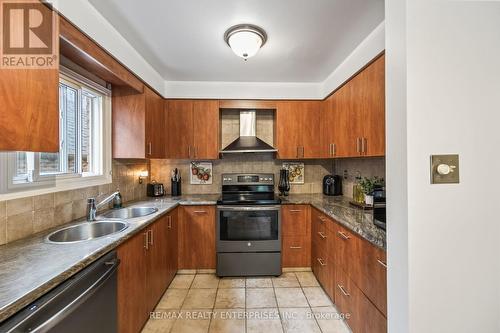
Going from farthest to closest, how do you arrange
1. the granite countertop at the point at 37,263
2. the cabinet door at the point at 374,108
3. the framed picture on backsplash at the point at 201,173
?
the framed picture on backsplash at the point at 201,173 → the cabinet door at the point at 374,108 → the granite countertop at the point at 37,263

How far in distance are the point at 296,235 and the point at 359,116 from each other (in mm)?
1562

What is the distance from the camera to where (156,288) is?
2.15 m

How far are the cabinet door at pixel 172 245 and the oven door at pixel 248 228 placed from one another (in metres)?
0.50

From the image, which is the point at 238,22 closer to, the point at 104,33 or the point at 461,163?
the point at 104,33

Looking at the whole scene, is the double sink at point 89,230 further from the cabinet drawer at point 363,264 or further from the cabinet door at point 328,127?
the cabinet door at point 328,127

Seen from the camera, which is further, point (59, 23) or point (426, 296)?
point (59, 23)

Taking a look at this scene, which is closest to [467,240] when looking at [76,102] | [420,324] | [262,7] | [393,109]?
[420,324]

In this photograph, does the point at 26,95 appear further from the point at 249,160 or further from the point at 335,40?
the point at 249,160

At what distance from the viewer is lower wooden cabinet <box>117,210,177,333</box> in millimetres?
1565

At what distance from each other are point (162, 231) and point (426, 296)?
2102 mm

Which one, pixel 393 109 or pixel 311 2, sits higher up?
pixel 311 2

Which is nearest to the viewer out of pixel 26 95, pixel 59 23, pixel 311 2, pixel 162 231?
pixel 26 95

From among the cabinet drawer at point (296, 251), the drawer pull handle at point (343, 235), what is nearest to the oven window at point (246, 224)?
the cabinet drawer at point (296, 251)

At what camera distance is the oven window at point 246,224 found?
2.75m
